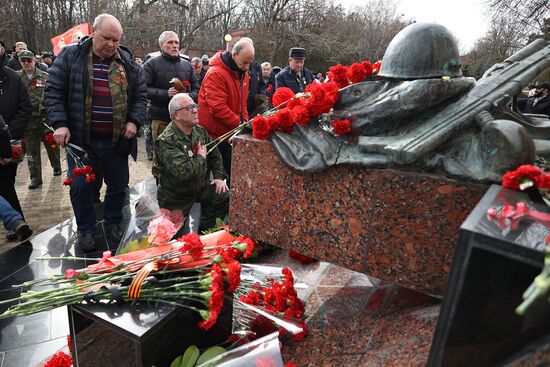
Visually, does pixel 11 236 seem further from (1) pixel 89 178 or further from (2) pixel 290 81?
(2) pixel 290 81

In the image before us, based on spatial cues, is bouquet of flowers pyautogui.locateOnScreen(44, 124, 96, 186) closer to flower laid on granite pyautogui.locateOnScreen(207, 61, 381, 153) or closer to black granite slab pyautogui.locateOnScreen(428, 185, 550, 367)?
flower laid on granite pyautogui.locateOnScreen(207, 61, 381, 153)

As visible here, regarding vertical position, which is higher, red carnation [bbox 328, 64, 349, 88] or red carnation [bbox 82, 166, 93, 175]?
red carnation [bbox 328, 64, 349, 88]

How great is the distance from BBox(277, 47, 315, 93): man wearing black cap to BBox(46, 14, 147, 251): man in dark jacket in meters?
2.94

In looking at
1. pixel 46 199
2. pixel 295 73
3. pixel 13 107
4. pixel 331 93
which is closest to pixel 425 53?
pixel 331 93

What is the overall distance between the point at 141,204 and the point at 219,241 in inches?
46.1

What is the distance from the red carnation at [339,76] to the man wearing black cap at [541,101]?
5.45m

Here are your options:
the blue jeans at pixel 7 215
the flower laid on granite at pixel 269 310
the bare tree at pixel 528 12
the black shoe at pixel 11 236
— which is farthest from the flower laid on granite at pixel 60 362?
the bare tree at pixel 528 12

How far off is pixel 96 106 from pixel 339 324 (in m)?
2.96

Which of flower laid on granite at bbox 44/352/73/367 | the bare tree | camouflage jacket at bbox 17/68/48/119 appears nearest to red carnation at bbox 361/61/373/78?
flower laid on granite at bbox 44/352/73/367

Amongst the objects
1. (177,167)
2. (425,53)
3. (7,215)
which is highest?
(425,53)

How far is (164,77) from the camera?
5.14 meters

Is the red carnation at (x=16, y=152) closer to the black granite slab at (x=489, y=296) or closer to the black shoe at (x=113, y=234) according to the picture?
the black shoe at (x=113, y=234)

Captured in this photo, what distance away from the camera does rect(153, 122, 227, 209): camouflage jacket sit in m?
3.49

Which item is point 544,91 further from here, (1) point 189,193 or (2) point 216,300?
(2) point 216,300
